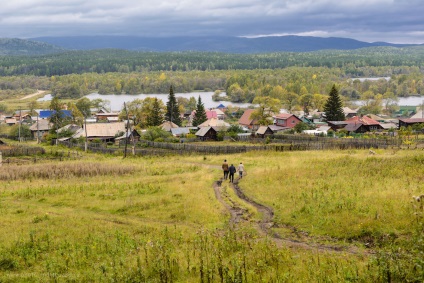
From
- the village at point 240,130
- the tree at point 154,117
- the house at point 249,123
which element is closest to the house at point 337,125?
the village at point 240,130

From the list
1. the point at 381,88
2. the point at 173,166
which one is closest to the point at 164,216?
the point at 173,166

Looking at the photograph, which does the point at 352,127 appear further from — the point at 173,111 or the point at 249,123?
the point at 173,111

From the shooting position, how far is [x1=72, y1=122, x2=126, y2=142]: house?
66625 millimetres

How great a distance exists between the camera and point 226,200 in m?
22.0

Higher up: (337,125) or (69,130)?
(337,125)

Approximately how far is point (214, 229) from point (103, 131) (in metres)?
53.3

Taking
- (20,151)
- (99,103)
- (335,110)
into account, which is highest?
(335,110)

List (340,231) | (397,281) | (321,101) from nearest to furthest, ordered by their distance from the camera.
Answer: (397,281)
(340,231)
(321,101)

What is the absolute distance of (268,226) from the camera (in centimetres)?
1705

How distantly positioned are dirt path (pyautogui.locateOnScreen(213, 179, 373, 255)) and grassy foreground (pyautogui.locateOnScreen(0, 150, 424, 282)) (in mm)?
131

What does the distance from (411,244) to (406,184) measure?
8102 millimetres

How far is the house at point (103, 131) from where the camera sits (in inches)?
2623

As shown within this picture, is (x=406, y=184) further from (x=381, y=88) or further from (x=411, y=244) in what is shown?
(x=381, y=88)

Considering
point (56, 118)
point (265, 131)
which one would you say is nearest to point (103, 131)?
point (56, 118)
